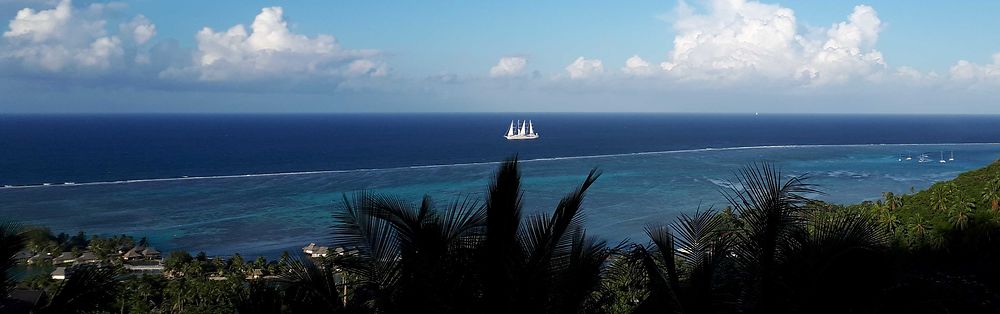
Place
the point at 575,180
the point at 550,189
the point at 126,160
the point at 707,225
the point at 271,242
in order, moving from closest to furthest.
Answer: the point at 707,225
the point at 271,242
the point at 550,189
the point at 575,180
the point at 126,160

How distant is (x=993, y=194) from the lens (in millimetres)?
21328

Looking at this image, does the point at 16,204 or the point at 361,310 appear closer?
the point at 361,310

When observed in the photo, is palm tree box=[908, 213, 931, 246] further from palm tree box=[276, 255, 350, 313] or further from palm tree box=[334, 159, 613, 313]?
palm tree box=[276, 255, 350, 313]

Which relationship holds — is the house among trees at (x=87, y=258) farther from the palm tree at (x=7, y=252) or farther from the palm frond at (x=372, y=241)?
the palm frond at (x=372, y=241)

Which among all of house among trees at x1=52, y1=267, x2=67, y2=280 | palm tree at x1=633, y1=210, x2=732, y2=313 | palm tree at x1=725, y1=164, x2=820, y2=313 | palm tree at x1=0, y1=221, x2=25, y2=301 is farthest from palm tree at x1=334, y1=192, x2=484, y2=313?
house among trees at x1=52, y1=267, x2=67, y2=280

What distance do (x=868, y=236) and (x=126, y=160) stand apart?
6107 cm

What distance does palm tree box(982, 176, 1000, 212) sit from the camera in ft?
67.5

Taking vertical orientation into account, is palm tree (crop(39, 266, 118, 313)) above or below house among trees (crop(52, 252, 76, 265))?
above

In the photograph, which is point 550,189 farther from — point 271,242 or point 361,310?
point 361,310

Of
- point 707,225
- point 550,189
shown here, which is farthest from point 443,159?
point 707,225

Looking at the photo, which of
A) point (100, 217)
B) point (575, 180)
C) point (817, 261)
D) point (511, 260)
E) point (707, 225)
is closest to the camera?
point (511, 260)

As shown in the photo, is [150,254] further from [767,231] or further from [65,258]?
[767,231]

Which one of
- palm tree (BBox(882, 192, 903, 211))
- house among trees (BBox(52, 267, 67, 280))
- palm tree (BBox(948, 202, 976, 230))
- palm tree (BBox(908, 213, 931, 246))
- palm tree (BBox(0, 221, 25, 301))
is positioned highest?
palm tree (BBox(0, 221, 25, 301))

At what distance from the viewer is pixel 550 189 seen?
4134 centimetres
